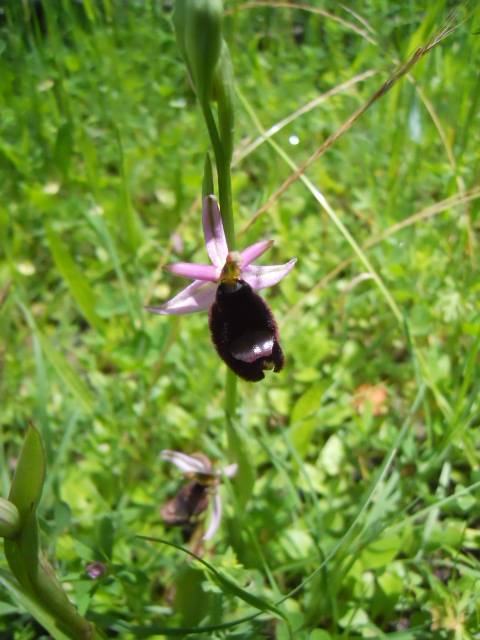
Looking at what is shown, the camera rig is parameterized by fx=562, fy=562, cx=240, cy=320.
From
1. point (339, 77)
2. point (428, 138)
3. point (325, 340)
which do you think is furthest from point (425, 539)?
point (339, 77)

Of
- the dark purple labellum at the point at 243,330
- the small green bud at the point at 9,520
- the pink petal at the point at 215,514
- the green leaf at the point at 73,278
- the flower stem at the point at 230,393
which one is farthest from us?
the green leaf at the point at 73,278

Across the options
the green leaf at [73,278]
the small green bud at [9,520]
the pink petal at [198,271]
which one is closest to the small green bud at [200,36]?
the pink petal at [198,271]

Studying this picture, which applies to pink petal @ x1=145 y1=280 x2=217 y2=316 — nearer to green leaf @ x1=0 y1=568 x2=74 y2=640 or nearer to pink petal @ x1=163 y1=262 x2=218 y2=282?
pink petal @ x1=163 y1=262 x2=218 y2=282

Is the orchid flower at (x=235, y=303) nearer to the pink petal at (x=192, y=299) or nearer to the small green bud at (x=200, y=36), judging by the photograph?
the pink petal at (x=192, y=299)

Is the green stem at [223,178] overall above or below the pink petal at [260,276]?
above

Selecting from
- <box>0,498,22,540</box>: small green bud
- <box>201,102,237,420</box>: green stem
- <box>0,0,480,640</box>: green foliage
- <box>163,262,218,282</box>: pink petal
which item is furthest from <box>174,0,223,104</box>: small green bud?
<box>0,498,22,540</box>: small green bud

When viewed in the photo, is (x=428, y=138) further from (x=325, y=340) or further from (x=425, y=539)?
(x=425, y=539)

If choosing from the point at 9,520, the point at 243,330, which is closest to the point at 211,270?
the point at 243,330
